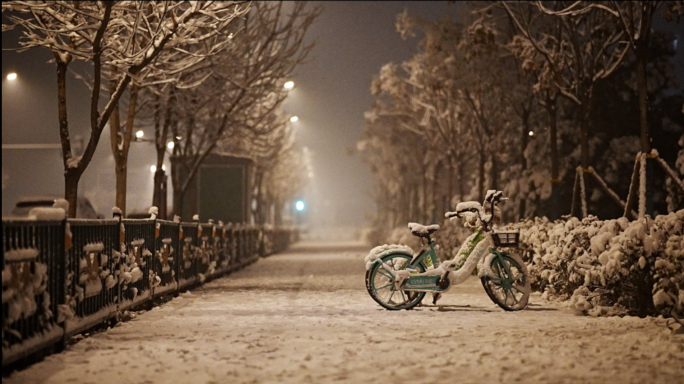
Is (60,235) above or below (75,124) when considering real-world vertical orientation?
below

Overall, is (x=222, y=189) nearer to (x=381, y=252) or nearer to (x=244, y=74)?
(x=244, y=74)

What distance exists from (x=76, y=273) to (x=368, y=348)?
2999 millimetres

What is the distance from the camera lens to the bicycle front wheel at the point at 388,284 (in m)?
12.7

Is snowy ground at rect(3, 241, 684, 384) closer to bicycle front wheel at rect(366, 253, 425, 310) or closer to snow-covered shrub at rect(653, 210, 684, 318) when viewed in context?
bicycle front wheel at rect(366, 253, 425, 310)

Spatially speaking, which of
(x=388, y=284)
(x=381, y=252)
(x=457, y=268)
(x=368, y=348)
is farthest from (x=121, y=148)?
(x=368, y=348)

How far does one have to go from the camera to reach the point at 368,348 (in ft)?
28.9

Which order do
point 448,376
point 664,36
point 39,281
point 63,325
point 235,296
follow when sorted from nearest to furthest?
point 448,376, point 39,281, point 63,325, point 235,296, point 664,36

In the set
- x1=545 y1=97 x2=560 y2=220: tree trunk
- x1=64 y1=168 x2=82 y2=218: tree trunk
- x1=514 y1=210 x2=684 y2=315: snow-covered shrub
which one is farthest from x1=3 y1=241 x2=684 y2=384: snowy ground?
x1=545 y1=97 x2=560 y2=220: tree trunk

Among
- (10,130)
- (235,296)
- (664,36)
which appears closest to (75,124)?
(10,130)

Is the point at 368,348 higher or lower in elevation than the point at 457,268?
lower

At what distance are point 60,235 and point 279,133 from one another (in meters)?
38.6

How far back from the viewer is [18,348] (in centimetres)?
745

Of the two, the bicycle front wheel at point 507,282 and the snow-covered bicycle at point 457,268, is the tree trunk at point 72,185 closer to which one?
the snow-covered bicycle at point 457,268

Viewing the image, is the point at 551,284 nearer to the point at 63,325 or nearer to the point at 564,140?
the point at 63,325
